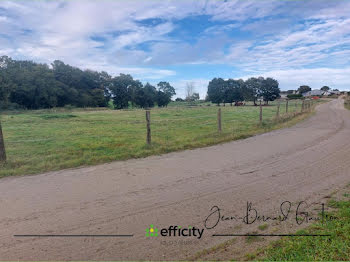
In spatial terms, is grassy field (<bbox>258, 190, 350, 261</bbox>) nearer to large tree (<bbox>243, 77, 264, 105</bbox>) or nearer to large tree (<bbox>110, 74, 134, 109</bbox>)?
large tree (<bbox>243, 77, 264, 105</bbox>)

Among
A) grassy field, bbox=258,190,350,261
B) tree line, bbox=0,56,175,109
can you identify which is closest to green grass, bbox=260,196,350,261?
grassy field, bbox=258,190,350,261

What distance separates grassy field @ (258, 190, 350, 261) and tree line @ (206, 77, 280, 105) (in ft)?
222

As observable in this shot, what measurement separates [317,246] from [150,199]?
256 cm

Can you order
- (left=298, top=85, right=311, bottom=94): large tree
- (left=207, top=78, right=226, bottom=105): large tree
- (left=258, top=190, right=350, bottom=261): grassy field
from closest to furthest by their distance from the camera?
(left=258, top=190, right=350, bottom=261): grassy field < (left=207, top=78, right=226, bottom=105): large tree < (left=298, top=85, right=311, bottom=94): large tree

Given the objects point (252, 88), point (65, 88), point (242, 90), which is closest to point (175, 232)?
point (65, 88)

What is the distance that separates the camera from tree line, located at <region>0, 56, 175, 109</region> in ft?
161

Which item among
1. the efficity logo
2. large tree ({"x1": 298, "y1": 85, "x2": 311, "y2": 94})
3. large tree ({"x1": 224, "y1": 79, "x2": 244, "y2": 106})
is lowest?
the efficity logo

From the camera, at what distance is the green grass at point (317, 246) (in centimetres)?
233

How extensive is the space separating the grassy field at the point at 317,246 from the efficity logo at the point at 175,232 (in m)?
0.86

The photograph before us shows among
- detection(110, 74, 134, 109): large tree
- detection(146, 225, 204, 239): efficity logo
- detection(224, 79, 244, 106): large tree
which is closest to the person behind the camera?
detection(146, 225, 204, 239): efficity logo

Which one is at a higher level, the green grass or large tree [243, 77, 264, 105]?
large tree [243, 77, 264, 105]

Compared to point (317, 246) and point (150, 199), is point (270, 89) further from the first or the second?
point (317, 246)

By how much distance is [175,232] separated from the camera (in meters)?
2.92

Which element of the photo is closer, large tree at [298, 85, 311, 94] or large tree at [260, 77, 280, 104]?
large tree at [260, 77, 280, 104]
